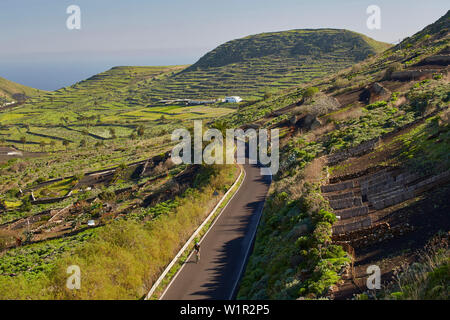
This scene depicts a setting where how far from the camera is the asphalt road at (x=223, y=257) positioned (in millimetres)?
16172

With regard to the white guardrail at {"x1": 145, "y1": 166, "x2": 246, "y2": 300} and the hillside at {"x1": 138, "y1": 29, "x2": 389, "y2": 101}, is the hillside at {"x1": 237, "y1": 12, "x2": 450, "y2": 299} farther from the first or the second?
the hillside at {"x1": 138, "y1": 29, "x2": 389, "y2": 101}

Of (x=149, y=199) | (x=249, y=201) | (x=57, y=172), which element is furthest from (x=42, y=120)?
(x=249, y=201)

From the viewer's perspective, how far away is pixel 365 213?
52.2 feet

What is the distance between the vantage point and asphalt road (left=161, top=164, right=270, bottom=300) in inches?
637

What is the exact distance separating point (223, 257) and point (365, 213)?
7726 millimetres

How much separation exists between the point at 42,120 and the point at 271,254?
165529mm

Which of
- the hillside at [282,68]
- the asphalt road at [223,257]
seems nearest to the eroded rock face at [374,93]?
the asphalt road at [223,257]

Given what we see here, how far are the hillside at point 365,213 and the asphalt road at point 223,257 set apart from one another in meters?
0.91

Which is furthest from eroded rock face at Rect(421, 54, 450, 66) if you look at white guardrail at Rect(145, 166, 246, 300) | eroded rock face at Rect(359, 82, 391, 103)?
white guardrail at Rect(145, 166, 246, 300)

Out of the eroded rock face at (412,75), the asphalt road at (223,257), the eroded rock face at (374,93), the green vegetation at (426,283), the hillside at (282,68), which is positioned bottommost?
the asphalt road at (223,257)

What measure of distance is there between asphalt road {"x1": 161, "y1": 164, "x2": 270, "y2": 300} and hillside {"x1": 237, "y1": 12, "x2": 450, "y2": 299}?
0.91 m

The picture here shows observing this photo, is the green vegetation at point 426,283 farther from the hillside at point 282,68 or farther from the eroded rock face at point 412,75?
the hillside at point 282,68

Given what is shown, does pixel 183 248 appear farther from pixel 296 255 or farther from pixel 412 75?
pixel 412 75

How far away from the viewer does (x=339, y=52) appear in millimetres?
169125
